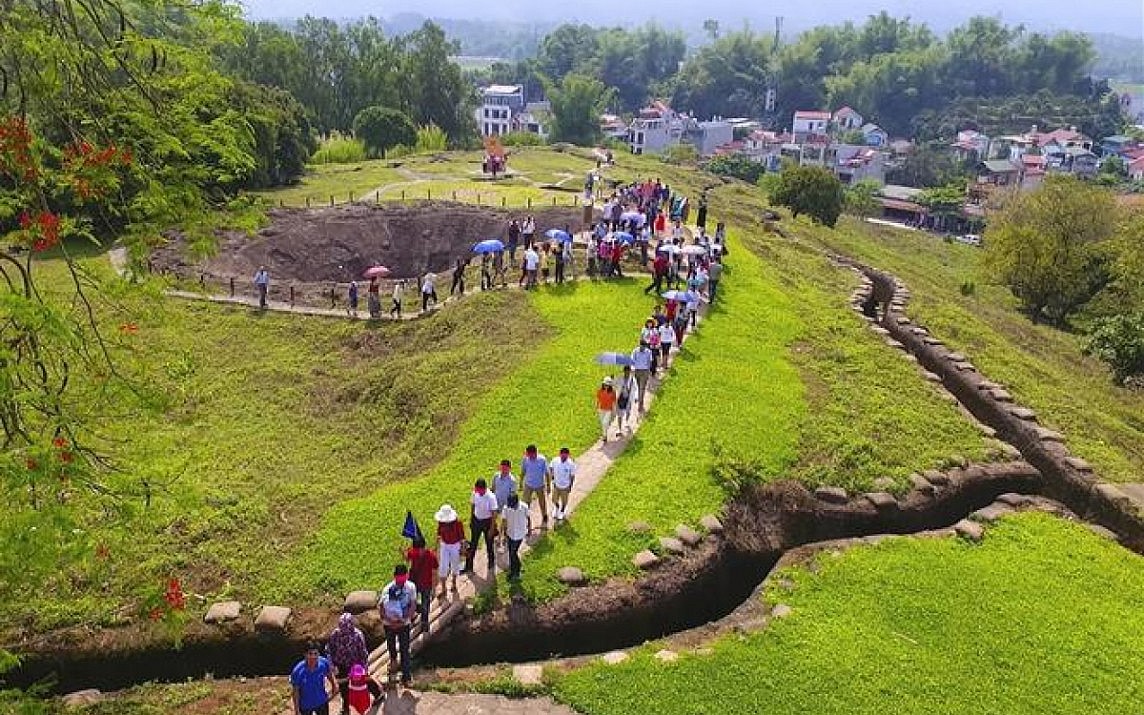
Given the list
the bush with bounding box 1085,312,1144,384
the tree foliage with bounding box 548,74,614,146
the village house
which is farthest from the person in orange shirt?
the village house

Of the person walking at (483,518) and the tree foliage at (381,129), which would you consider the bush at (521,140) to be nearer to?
the tree foliage at (381,129)

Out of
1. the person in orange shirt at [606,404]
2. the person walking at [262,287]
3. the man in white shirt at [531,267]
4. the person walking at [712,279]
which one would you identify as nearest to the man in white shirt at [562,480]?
the person in orange shirt at [606,404]

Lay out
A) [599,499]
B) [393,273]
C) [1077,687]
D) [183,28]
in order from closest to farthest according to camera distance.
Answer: [183,28]
[1077,687]
[599,499]
[393,273]

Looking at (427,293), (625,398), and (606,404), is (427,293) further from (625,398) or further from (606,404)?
(606,404)

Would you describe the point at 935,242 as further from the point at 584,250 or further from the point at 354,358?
the point at 354,358

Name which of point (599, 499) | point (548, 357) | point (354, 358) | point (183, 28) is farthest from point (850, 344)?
point (183, 28)

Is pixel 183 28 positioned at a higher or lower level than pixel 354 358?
higher
